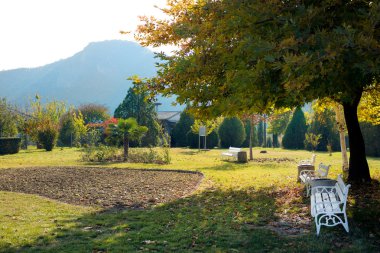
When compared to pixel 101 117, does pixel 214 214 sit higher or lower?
lower

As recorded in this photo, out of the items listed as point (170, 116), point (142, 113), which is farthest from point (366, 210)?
point (170, 116)

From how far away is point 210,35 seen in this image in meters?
8.06

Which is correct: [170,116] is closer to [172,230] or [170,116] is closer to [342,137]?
[342,137]

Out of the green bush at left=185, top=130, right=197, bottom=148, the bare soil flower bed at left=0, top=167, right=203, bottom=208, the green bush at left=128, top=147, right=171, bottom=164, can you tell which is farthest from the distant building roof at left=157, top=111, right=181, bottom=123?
the bare soil flower bed at left=0, top=167, right=203, bottom=208

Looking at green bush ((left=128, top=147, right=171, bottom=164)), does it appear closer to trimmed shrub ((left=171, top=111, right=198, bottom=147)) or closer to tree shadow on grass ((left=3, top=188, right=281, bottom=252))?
tree shadow on grass ((left=3, top=188, right=281, bottom=252))

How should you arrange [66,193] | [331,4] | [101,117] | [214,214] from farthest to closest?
[101,117], [66,193], [214,214], [331,4]

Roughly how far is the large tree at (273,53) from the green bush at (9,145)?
21619 mm

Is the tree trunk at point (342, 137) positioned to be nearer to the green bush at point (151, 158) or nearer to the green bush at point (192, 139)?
the green bush at point (151, 158)

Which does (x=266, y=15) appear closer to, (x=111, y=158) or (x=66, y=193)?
(x=66, y=193)

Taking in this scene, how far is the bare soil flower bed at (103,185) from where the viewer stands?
996 centimetres

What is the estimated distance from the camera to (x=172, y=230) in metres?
6.63

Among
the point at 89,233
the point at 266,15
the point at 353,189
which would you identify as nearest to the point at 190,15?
the point at 266,15

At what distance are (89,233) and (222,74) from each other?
4.27 metres

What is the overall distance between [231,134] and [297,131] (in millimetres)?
5856
